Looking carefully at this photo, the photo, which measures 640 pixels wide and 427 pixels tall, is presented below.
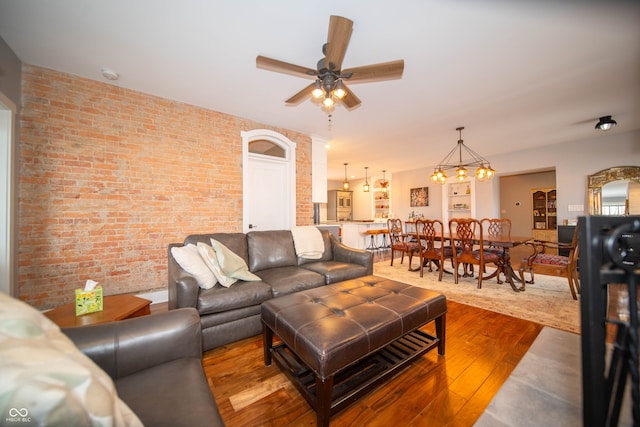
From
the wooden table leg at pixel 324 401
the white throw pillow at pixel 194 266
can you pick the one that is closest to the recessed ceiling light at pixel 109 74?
the white throw pillow at pixel 194 266

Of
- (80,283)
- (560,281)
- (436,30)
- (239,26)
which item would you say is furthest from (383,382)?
(560,281)

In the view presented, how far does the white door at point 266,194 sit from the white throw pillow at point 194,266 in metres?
1.85

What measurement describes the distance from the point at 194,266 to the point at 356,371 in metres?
1.56

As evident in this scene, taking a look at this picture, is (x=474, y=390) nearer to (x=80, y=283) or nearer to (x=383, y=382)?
(x=383, y=382)

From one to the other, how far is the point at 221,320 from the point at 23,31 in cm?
307

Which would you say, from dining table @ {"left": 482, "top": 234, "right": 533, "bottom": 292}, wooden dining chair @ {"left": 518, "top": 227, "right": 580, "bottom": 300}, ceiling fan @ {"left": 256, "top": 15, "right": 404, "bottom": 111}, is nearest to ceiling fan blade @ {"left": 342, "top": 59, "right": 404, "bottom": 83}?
ceiling fan @ {"left": 256, "top": 15, "right": 404, "bottom": 111}

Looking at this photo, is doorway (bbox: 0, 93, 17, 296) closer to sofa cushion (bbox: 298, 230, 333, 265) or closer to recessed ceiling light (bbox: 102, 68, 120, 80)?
recessed ceiling light (bbox: 102, 68, 120, 80)

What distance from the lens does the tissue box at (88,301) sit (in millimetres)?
1670

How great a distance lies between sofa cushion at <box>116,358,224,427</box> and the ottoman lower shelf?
2.12ft

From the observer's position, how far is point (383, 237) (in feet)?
25.8

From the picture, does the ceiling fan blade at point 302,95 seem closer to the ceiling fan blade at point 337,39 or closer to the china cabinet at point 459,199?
the ceiling fan blade at point 337,39

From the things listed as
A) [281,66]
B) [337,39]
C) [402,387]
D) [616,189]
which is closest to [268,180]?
[281,66]

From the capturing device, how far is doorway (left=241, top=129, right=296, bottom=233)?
12.9ft

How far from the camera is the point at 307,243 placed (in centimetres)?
321
